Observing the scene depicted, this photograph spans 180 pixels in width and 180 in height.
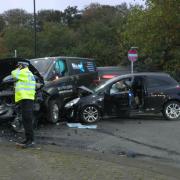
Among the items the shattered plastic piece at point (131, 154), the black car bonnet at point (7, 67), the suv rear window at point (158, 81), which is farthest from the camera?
the suv rear window at point (158, 81)

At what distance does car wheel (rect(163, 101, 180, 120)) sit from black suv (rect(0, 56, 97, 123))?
8.13 feet

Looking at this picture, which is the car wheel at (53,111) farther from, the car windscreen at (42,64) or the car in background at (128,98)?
the car windscreen at (42,64)

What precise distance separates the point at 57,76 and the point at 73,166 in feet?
21.7

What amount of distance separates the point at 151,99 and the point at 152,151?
5325 mm

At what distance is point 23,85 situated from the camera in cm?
1046

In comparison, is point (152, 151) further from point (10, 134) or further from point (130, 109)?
point (130, 109)

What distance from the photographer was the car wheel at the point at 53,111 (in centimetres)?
1341

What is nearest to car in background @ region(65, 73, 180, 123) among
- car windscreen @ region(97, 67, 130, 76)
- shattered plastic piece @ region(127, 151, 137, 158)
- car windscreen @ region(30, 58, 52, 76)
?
car windscreen @ region(30, 58, 52, 76)

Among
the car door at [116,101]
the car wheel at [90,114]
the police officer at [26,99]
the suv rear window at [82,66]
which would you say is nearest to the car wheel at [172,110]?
the car door at [116,101]

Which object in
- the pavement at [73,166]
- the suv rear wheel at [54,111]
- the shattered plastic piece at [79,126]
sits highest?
the suv rear wheel at [54,111]

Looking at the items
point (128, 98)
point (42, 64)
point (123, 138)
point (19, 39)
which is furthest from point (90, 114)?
point (19, 39)

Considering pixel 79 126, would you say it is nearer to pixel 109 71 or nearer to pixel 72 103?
pixel 72 103

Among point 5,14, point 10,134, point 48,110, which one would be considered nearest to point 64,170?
point 10,134

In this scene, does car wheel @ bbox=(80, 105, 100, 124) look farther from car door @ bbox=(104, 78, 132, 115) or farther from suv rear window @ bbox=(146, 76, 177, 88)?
suv rear window @ bbox=(146, 76, 177, 88)
